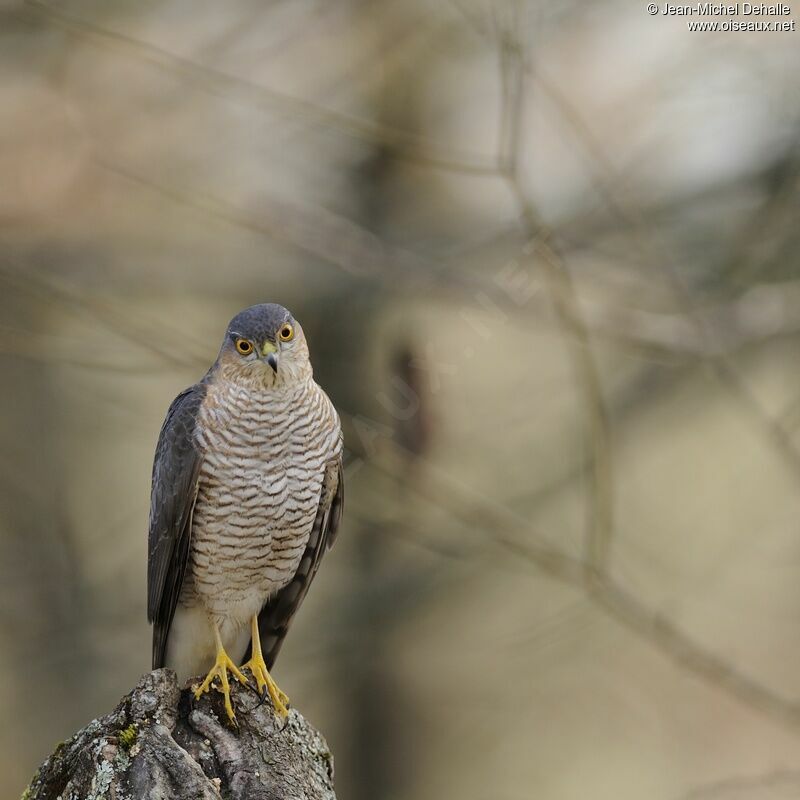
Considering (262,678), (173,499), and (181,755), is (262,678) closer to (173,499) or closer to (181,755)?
(173,499)

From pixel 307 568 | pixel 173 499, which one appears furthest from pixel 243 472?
pixel 307 568

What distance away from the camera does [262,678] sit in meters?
3.73

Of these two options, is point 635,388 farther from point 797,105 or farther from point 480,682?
point 480,682

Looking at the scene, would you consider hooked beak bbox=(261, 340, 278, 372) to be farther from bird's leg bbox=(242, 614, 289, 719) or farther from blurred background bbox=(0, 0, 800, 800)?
blurred background bbox=(0, 0, 800, 800)

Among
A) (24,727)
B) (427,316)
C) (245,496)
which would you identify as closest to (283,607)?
(245,496)

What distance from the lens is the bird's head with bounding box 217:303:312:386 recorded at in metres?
3.65

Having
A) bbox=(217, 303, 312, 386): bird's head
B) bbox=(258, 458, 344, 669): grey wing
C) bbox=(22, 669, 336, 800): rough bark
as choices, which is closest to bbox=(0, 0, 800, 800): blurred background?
bbox=(258, 458, 344, 669): grey wing

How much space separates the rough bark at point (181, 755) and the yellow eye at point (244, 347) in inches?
47.3

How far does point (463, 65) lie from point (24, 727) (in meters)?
6.46

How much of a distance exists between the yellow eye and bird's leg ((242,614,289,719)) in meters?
1.05

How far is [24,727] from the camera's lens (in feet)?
29.7

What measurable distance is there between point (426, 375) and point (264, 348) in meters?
2.69

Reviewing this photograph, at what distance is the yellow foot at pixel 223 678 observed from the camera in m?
3.03

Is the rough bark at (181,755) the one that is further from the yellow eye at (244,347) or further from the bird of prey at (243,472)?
the yellow eye at (244,347)
